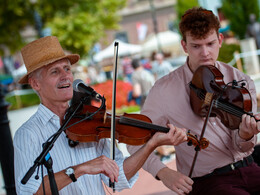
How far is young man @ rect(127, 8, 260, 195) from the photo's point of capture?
8.31 ft

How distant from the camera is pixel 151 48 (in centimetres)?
2648

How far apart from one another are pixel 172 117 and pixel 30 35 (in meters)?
33.3

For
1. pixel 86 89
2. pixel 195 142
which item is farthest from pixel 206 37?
pixel 86 89

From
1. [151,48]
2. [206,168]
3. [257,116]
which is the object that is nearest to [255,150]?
[206,168]

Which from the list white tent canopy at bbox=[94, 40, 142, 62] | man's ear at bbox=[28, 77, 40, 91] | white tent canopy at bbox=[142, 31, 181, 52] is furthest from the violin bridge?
white tent canopy at bbox=[142, 31, 181, 52]

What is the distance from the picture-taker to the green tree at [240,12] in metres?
20.8

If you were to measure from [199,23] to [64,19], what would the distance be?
16099 mm

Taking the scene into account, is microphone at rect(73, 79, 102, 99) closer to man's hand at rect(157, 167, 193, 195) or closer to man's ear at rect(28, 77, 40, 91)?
man's ear at rect(28, 77, 40, 91)

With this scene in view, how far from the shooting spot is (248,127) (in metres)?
2.38

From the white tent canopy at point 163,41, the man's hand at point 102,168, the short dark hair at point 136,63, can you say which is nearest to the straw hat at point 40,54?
the man's hand at point 102,168

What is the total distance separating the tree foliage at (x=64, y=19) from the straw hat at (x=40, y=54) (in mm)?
15080

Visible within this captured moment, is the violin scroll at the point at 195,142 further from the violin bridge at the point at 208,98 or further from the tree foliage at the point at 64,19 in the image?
the tree foliage at the point at 64,19

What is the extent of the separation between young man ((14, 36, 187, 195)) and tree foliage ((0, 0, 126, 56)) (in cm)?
1514

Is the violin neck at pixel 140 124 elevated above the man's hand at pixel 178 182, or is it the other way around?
the violin neck at pixel 140 124
